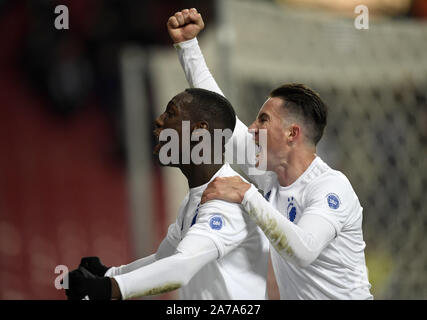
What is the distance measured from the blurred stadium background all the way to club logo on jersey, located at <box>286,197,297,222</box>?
310mm

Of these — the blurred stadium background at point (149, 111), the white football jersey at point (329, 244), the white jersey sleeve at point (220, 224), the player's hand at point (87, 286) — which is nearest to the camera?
the player's hand at point (87, 286)

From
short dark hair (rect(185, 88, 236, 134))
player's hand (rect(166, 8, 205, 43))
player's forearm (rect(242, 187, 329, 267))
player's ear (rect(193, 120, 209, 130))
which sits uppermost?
player's hand (rect(166, 8, 205, 43))

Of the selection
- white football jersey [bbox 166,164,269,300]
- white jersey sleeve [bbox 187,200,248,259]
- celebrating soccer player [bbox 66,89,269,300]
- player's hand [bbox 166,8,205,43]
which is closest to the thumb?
player's hand [bbox 166,8,205,43]

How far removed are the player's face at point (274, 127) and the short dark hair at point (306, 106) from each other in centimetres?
2

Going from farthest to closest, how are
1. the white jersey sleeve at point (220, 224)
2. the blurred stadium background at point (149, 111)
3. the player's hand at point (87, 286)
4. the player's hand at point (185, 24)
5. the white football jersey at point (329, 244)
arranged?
1. the blurred stadium background at point (149, 111)
2. the player's hand at point (185, 24)
3. the white football jersey at point (329, 244)
4. the white jersey sleeve at point (220, 224)
5. the player's hand at point (87, 286)

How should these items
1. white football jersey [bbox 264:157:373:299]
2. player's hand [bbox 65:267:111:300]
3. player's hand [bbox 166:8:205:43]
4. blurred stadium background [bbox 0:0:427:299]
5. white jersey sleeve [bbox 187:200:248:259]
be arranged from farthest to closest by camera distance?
blurred stadium background [bbox 0:0:427:299] → player's hand [bbox 166:8:205:43] → white football jersey [bbox 264:157:373:299] → white jersey sleeve [bbox 187:200:248:259] → player's hand [bbox 65:267:111:300]

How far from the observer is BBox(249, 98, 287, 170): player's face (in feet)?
5.36

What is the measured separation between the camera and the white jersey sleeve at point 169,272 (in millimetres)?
1407

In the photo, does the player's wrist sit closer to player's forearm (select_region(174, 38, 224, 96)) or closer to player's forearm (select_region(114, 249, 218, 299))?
player's forearm (select_region(174, 38, 224, 96))

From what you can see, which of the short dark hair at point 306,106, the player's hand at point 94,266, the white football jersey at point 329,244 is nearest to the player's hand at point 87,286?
the player's hand at point 94,266

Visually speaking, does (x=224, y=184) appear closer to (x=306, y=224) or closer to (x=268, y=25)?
(x=306, y=224)

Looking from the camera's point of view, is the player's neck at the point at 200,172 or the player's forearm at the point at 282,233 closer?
the player's forearm at the point at 282,233

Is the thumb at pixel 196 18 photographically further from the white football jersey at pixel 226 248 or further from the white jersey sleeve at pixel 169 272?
the white jersey sleeve at pixel 169 272

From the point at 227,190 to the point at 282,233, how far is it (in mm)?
144
